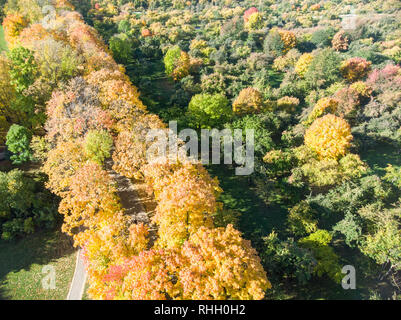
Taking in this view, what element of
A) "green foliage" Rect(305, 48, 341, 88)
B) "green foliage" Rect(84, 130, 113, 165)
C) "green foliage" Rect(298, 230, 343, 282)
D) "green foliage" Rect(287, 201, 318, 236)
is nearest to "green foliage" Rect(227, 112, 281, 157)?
"green foliage" Rect(287, 201, 318, 236)

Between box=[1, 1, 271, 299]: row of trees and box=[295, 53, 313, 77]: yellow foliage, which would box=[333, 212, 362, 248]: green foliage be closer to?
box=[1, 1, 271, 299]: row of trees

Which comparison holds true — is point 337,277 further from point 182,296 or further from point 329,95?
point 329,95

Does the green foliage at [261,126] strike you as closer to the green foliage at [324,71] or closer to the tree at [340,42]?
the green foliage at [324,71]

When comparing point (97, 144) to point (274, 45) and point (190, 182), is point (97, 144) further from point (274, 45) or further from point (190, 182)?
point (274, 45)

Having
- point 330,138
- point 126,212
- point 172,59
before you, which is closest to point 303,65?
point 172,59

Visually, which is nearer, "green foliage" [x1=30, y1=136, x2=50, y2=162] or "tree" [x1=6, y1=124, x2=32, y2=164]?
"green foliage" [x1=30, y1=136, x2=50, y2=162]

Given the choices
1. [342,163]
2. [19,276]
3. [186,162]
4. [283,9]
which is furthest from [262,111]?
[283,9]

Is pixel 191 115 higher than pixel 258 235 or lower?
higher
